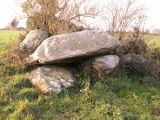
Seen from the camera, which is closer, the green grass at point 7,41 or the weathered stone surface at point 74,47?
the weathered stone surface at point 74,47

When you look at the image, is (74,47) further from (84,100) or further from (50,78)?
(84,100)

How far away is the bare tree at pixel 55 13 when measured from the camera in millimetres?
13023

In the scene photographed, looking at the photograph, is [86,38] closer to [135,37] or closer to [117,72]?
[117,72]

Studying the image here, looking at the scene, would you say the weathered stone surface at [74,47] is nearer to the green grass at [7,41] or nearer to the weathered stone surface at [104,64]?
the weathered stone surface at [104,64]

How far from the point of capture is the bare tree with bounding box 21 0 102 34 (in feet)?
42.7

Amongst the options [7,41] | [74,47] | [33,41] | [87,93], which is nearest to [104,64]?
[74,47]

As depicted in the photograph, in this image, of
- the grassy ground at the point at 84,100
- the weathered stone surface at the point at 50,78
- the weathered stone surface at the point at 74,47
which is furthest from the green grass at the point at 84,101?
the weathered stone surface at the point at 74,47

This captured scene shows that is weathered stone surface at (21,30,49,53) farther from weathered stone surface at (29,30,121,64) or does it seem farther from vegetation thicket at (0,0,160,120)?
weathered stone surface at (29,30,121,64)

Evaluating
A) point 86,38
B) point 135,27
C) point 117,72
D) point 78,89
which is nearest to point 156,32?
point 135,27

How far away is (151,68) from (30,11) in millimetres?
6450

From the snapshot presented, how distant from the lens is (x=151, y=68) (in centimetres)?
1115

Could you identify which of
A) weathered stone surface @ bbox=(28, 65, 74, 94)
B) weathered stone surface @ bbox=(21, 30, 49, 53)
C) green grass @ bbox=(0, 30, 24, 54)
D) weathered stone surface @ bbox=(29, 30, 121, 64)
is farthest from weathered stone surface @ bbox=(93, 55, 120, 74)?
green grass @ bbox=(0, 30, 24, 54)

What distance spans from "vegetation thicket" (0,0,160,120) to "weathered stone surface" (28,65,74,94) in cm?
21

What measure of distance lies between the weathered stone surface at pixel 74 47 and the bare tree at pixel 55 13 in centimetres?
271
